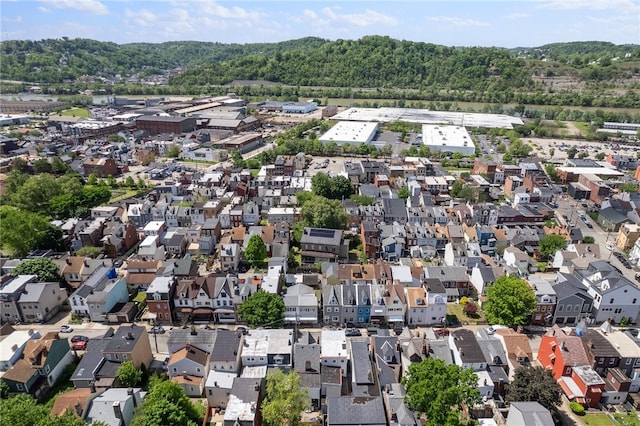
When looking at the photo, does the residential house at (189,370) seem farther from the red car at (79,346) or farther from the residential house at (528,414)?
the residential house at (528,414)

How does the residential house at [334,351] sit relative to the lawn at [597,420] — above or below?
above

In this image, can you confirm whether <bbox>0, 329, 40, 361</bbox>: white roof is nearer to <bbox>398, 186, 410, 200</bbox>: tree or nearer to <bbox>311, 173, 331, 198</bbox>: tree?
<bbox>311, 173, 331, 198</bbox>: tree

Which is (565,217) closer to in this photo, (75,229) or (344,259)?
(344,259)

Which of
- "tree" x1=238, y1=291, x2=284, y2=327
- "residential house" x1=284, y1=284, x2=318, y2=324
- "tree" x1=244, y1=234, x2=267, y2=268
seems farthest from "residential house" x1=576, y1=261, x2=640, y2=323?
"tree" x1=244, y1=234, x2=267, y2=268

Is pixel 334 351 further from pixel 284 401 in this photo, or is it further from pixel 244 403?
pixel 244 403

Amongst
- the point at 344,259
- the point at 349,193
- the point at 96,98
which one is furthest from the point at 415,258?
the point at 96,98

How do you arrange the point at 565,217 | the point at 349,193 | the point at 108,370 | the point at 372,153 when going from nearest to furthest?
the point at 108,370
the point at 565,217
the point at 349,193
the point at 372,153

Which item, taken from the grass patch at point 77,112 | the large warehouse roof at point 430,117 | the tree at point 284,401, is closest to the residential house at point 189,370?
the tree at point 284,401

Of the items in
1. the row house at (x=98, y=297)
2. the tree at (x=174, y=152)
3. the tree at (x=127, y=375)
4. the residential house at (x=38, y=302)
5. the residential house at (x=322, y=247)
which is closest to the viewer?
the tree at (x=127, y=375)
